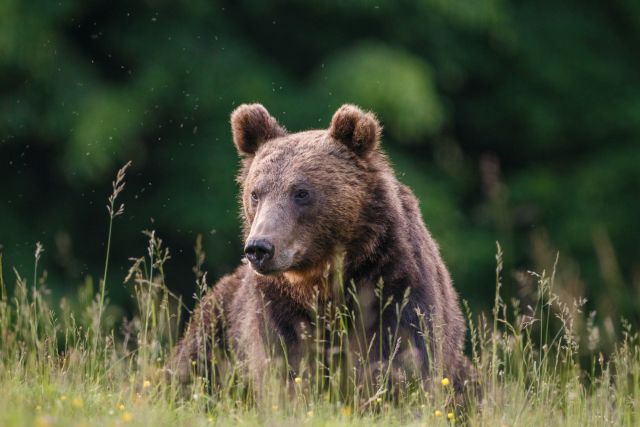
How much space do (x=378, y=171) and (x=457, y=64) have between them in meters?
8.23

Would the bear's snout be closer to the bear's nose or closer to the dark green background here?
the bear's nose

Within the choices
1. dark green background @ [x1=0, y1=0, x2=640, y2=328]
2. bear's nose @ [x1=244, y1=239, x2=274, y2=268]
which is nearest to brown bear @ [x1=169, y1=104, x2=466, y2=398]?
bear's nose @ [x1=244, y1=239, x2=274, y2=268]

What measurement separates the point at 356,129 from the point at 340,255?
790 mm

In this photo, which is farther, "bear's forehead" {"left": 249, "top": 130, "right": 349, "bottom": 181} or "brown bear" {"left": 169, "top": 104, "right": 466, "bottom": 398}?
"bear's forehead" {"left": 249, "top": 130, "right": 349, "bottom": 181}

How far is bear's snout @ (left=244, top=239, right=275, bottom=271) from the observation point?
5719 mm

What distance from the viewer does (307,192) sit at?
620cm

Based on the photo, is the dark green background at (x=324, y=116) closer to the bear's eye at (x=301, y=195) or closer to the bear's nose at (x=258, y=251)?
the bear's eye at (x=301, y=195)

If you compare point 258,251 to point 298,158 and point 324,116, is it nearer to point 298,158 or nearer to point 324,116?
point 298,158

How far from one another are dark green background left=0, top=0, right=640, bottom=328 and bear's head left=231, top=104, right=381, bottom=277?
501 cm

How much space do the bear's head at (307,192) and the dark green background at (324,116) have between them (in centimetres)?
501

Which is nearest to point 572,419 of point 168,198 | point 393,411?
point 393,411

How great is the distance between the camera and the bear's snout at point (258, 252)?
572 centimetres

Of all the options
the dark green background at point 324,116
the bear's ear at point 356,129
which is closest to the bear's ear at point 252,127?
the bear's ear at point 356,129

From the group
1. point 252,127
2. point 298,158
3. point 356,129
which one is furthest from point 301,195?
point 252,127
